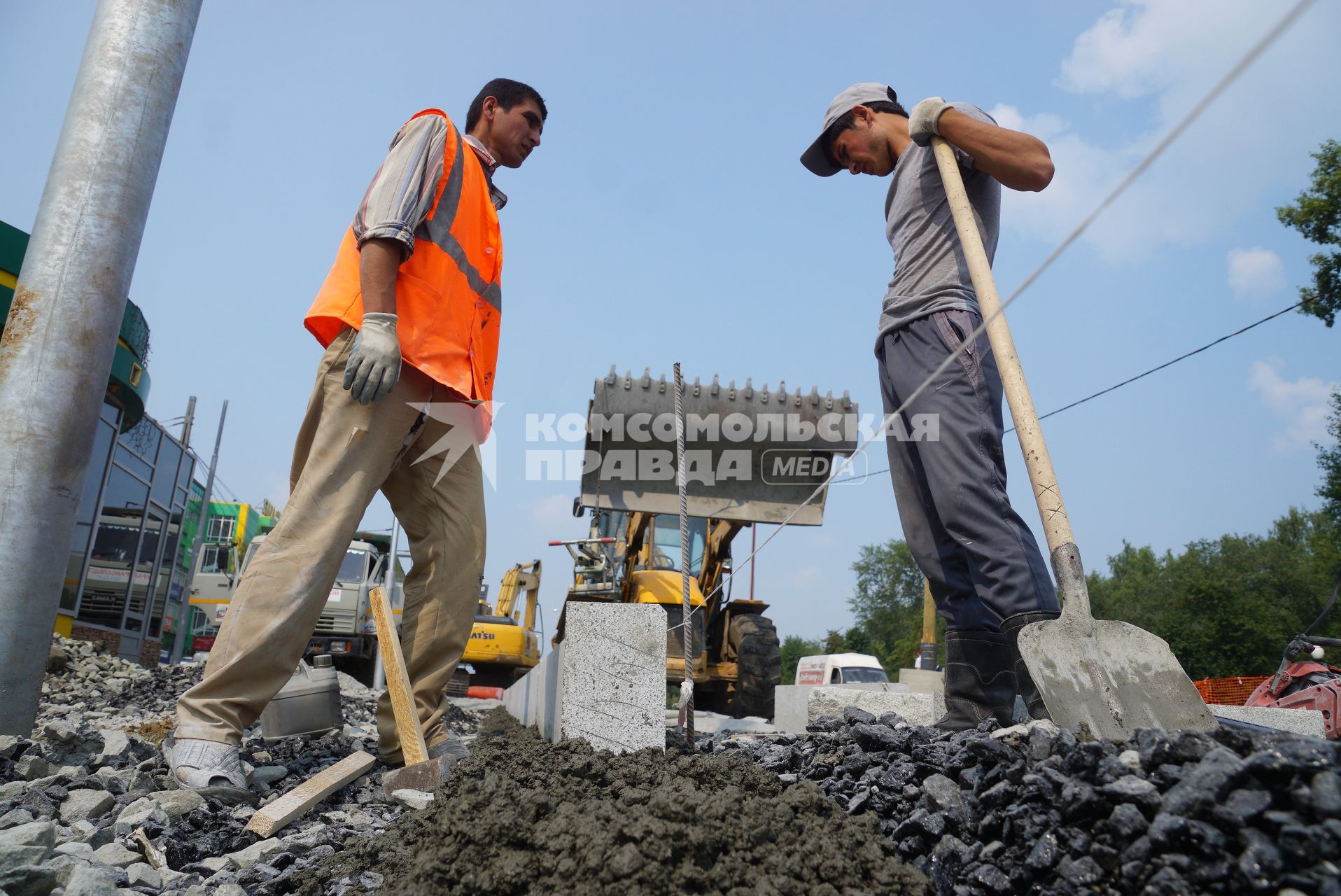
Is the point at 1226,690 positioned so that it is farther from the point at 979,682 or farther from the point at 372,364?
the point at 372,364

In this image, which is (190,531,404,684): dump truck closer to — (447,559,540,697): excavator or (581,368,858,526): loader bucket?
(447,559,540,697): excavator

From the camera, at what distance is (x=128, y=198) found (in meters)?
2.77

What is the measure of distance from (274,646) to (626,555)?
21.6ft

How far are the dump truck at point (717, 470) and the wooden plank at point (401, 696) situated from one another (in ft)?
13.7

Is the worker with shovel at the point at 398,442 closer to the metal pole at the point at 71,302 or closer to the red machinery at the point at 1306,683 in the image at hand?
the metal pole at the point at 71,302

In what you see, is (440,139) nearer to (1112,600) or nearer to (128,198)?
(128,198)

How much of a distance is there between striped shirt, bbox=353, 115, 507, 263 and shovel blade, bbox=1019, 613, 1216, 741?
206 cm

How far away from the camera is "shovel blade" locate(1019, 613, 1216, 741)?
153 cm

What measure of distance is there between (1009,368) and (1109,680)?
0.80m

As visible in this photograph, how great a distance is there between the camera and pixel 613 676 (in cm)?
253

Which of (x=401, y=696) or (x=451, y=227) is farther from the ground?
(x=451, y=227)

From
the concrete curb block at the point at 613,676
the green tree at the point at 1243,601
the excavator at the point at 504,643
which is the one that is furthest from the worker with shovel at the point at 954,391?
the green tree at the point at 1243,601

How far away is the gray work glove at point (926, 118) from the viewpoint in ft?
7.96

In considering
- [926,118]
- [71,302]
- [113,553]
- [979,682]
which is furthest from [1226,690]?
[113,553]
